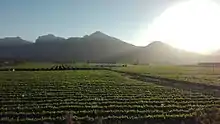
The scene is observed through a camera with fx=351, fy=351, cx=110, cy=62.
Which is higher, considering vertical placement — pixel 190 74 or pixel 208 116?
pixel 190 74

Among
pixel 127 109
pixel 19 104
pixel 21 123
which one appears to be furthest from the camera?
pixel 19 104

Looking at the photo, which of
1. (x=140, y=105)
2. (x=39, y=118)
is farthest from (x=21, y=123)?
(x=140, y=105)

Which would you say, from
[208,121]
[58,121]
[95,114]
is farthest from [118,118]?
[208,121]

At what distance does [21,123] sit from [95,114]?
5.04 meters

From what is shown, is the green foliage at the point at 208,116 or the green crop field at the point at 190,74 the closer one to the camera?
the green foliage at the point at 208,116

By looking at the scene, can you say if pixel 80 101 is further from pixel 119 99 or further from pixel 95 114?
pixel 95 114

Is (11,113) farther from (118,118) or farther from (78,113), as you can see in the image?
(118,118)

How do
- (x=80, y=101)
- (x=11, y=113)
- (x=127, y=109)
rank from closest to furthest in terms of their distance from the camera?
(x=11, y=113), (x=127, y=109), (x=80, y=101)

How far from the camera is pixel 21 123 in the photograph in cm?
A: 2088

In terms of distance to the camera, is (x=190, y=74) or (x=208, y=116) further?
(x=190, y=74)

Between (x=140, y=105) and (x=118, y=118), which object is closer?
(x=118, y=118)

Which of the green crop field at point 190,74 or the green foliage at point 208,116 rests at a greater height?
the green crop field at point 190,74

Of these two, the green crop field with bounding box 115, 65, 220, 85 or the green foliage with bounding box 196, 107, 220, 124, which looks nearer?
the green foliage with bounding box 196, 107, 220, 124

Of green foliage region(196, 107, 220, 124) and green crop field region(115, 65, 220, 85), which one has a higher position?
green crop field region(115, 65, 220, 85)
